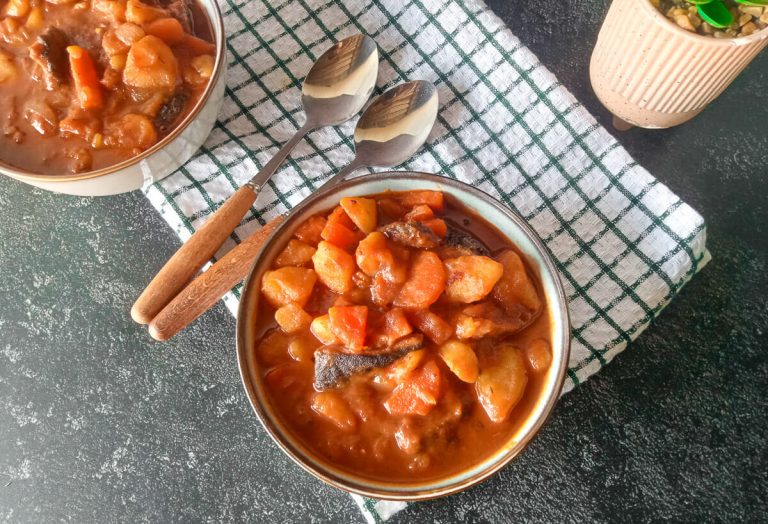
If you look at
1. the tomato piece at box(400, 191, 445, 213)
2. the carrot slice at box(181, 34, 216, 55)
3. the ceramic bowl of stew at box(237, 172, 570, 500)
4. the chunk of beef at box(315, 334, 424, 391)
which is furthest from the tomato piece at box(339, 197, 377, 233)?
the carrot slice at box(181, 34, 216, 55)

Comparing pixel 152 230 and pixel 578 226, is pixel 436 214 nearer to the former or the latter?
pixel 578 226

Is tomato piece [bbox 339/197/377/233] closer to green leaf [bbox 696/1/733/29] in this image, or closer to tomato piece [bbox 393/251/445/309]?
tomato piece [bbox 393/251/445/309]

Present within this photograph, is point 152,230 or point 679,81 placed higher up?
point 679,81

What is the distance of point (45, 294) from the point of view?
2.30m

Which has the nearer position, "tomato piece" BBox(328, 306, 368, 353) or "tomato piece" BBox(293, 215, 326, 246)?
"tomato piece" BBox(328, 306, 368, 353)

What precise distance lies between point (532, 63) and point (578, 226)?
597mm

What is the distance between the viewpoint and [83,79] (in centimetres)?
208

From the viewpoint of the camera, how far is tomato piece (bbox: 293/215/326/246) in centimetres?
192

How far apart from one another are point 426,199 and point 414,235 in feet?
0.54

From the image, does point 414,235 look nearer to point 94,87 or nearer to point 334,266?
point 334,266

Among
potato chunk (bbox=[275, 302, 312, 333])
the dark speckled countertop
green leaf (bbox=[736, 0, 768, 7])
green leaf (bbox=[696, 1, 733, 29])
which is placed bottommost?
the dark speckled countertop

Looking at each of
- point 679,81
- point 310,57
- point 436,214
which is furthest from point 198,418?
point 679,81

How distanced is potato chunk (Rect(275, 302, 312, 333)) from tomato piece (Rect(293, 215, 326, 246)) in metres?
0.19

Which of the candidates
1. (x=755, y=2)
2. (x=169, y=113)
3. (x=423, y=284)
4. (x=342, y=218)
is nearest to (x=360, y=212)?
(x=342, y=218)
